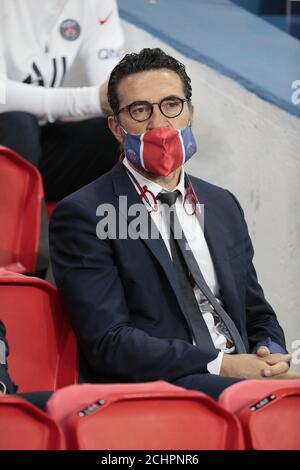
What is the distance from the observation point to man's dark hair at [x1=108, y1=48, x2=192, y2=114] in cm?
131

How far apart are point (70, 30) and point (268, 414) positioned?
105cm

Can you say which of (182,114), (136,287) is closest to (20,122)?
(182,114)

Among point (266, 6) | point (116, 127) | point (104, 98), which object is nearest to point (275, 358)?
point (116, 127)

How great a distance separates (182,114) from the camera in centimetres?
129

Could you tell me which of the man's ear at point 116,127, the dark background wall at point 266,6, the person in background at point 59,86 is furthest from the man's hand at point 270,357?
the dark background wall at point 266,6

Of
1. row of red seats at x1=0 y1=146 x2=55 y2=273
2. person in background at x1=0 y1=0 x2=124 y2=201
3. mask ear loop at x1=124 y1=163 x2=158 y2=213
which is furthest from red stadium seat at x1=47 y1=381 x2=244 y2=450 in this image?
person in background at x1=0 y1=0 x2=124 y2=201

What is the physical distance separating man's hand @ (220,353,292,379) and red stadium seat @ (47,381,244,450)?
0.28 meters

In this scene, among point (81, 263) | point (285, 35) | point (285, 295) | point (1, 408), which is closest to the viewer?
point (1, 408)

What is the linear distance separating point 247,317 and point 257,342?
43 mm

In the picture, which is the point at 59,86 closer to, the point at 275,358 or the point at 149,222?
the point at 149,222

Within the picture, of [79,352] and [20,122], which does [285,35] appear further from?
[79,352]

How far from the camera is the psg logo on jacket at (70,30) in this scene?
1780 mm

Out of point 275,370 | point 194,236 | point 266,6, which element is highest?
point 266,6

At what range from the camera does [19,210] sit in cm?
159
